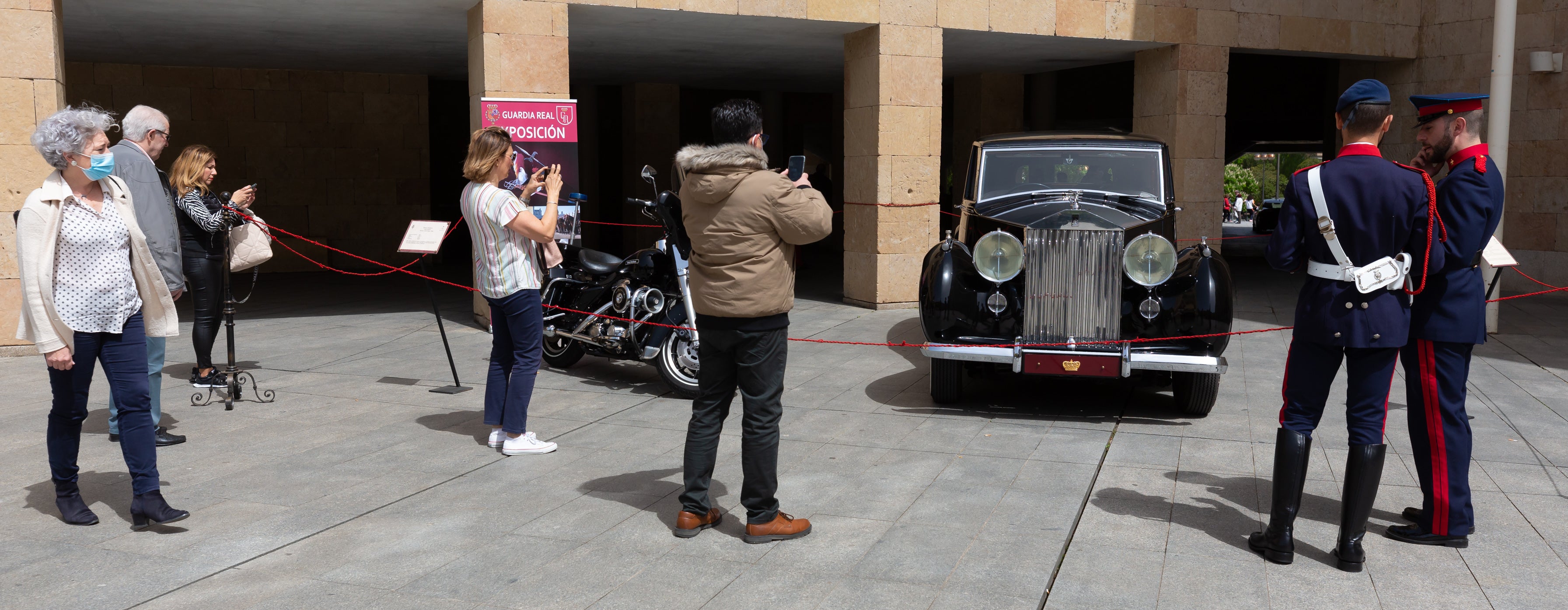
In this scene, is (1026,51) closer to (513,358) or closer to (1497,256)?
(1497,256)

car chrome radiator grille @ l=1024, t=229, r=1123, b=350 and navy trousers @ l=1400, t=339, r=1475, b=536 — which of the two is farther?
car chrome radiator grille @ l=1024, t=229, r=1123, b=350

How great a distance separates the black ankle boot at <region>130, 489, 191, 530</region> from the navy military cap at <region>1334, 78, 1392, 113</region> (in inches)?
183

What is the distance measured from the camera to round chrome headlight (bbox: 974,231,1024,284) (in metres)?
6.18

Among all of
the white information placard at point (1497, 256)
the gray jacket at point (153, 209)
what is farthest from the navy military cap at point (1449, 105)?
the gray jacket at point (153, 209)

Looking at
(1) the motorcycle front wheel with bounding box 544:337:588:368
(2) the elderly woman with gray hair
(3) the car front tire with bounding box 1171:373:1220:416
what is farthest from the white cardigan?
(3) the car front tire with bounding box 1171:373:1220:416

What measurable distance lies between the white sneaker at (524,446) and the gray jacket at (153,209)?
1818mm

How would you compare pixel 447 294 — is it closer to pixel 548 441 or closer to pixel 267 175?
pixel 267 175

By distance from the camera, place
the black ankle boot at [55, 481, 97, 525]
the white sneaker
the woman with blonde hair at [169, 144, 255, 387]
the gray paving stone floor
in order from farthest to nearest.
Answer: the woman with blonde hair at [169, 144, 255, 387] → the white sneaker → the black ankle boot at [55, 481, 97, 525] → the gray paving stone floor

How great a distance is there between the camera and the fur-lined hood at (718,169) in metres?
4.02

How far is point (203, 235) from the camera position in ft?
21.2

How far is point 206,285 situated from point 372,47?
292 inches

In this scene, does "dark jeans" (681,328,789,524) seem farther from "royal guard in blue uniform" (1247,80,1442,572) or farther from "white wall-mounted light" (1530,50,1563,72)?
"white wall-mounted light" (1530,50,1563,72)

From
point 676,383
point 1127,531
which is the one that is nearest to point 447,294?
point 676,383

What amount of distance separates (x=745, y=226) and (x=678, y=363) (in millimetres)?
2974
